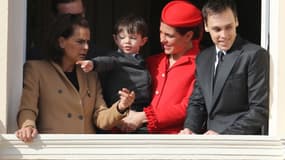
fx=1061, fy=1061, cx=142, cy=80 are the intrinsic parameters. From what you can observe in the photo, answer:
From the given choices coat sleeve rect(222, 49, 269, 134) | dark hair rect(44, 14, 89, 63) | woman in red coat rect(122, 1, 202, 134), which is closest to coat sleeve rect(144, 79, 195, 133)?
woman in red coat rect(122, 1, 202, 134)

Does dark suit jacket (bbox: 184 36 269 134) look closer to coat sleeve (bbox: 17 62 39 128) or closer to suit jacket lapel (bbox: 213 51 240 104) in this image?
suit jacket lapel (bbox: 213 51 240 104)

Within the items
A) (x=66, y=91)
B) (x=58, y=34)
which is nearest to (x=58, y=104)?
(x=66, y=91)

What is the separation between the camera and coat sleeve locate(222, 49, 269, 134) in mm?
5125

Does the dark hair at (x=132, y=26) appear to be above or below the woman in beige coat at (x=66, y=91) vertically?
above

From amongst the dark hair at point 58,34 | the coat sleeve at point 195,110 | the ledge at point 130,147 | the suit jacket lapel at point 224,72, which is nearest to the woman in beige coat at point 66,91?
the dark hair at point 58,34

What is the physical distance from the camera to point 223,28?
203 inches

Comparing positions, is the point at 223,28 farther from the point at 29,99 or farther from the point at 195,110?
the point at 29,99

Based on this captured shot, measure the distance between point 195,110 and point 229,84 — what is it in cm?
22

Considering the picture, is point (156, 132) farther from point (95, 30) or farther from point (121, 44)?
point (95, 30)

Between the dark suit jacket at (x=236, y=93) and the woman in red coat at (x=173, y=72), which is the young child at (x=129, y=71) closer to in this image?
the woman in red coat at (x=173, y=72)

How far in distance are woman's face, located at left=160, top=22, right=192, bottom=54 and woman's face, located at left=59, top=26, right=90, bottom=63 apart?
1.33 feet

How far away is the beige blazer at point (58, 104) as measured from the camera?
5199 mm

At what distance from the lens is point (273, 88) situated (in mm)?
5168

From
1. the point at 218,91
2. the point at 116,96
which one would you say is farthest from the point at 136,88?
the point at 218,91
